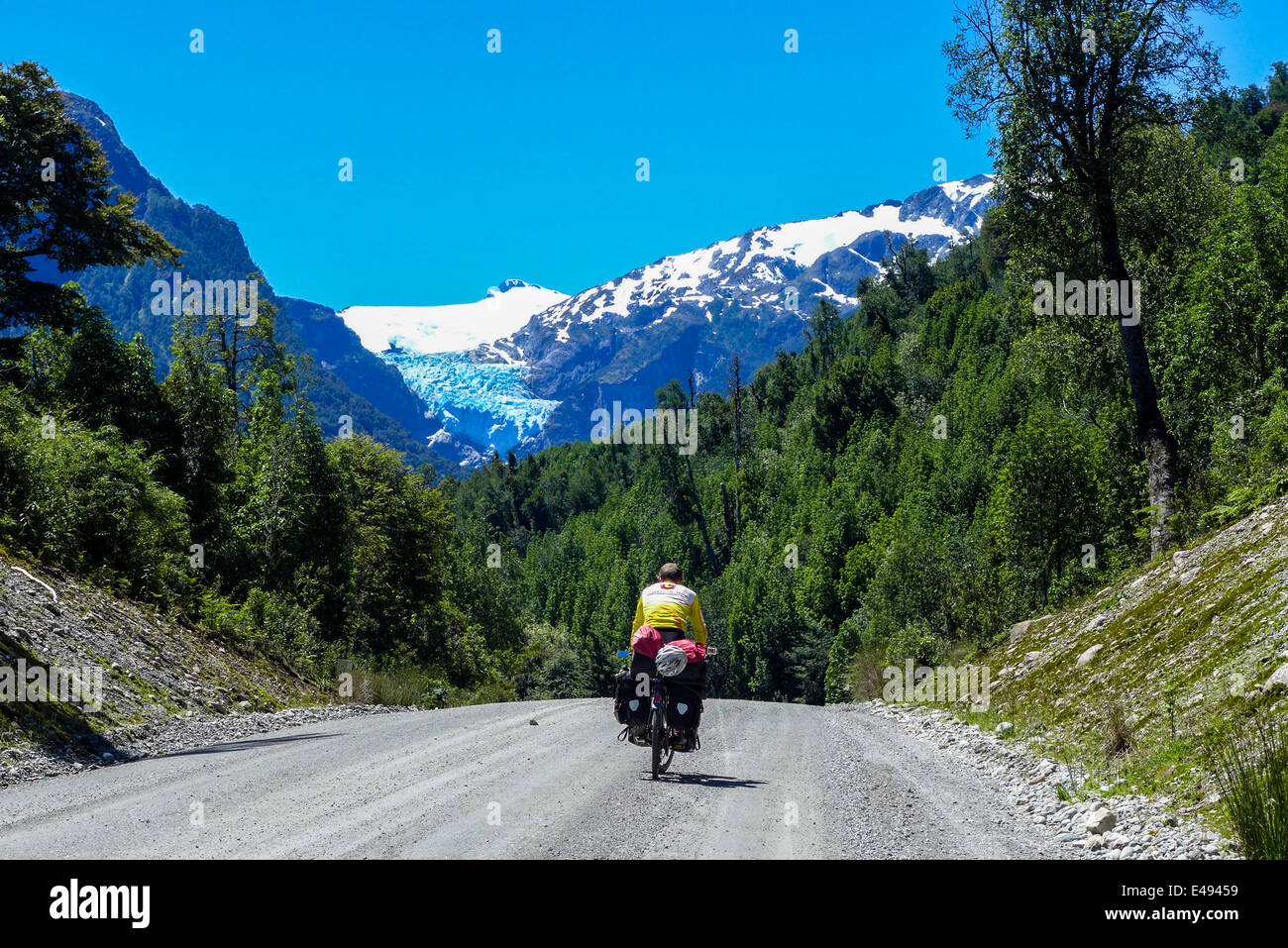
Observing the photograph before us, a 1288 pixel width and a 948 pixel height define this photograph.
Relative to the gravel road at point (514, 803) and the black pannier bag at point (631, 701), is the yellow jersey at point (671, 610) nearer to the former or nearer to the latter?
the black pannier bag at point (631, 701)

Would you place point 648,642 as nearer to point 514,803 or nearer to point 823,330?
point 514,803

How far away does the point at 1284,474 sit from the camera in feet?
43.5

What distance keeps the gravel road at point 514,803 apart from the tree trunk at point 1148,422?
7848mm

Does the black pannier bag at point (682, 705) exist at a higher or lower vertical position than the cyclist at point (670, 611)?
lower

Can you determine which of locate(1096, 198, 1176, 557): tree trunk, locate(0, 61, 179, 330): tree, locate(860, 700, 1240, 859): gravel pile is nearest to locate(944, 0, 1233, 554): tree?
locate(1096, 198, 1176, 557): tree trunk

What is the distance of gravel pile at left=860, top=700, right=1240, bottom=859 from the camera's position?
601 cm

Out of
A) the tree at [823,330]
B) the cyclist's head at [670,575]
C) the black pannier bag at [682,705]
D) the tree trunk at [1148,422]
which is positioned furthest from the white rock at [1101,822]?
the tree at [823,330]

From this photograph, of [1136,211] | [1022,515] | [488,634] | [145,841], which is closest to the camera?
[145,841]

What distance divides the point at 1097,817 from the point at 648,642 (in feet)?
15.4

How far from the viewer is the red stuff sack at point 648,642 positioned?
10.1 metres

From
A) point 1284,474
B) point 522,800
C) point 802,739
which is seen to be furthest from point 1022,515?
point 522,800

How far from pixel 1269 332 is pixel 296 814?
74.8ft

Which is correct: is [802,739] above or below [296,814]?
below
